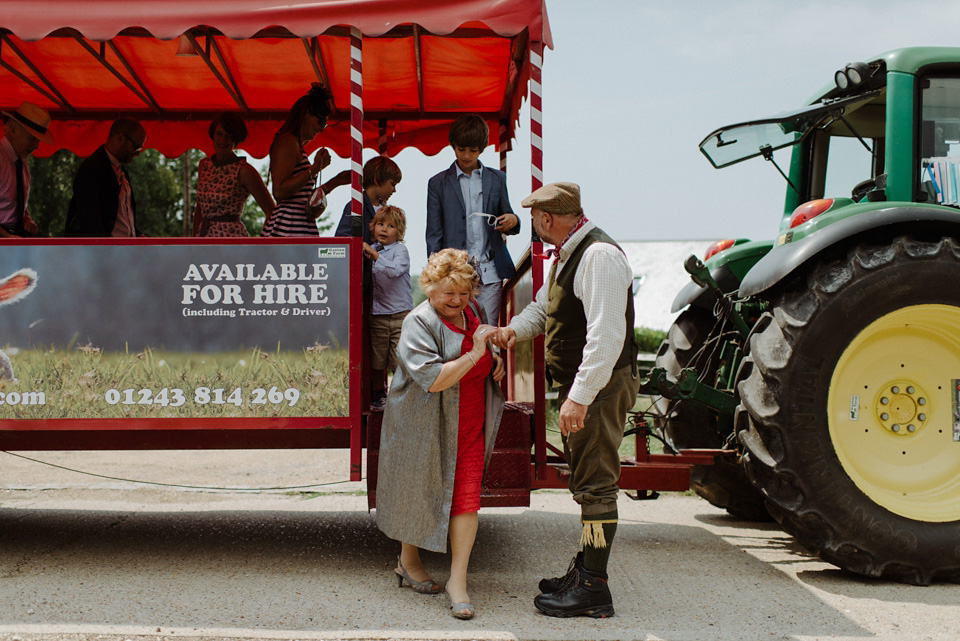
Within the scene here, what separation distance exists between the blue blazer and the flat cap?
1034 mm

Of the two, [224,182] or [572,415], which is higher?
[224,182]

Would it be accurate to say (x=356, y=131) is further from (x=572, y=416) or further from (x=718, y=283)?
(x=718, y=283)

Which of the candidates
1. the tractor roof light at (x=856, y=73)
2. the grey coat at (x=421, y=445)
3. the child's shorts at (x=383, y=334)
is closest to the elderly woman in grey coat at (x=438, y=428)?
the grey coat at (x=421, y=445)

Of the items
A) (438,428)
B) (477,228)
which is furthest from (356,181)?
(438,428)

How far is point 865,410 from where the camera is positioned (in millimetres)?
4305

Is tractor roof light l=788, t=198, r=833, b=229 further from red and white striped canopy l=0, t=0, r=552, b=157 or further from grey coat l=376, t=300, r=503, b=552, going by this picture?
grey coat l=376, t=300, r=503, b=552

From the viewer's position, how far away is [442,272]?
376cm

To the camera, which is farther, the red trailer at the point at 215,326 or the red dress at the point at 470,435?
the red trailer at the point at 215,326

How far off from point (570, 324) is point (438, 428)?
73 centimetres

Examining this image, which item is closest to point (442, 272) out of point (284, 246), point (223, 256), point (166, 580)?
point (284, 246)

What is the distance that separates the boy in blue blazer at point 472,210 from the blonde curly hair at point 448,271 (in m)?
0.97

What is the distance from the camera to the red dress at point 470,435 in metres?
3.80

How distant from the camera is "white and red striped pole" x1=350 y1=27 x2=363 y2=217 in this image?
167 inches

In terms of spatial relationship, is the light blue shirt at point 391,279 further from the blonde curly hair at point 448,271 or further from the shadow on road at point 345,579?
the shadow on road at point 345,579
